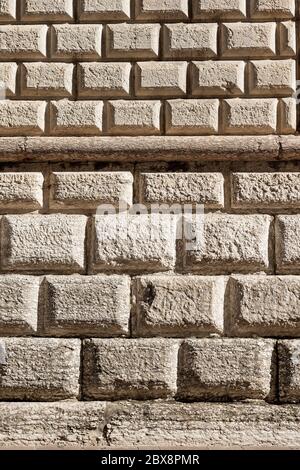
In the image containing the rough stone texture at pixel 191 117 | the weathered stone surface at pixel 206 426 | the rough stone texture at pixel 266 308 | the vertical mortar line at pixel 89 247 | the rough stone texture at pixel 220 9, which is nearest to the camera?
the weathered stone surface at pixel 206 426

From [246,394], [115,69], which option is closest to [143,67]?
[115,69]

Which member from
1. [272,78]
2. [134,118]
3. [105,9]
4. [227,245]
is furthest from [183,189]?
[105,9]

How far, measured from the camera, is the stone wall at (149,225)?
4.15m

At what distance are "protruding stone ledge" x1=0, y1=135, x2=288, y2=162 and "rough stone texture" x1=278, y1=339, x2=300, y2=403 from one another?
1.08 metres

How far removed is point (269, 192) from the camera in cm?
432

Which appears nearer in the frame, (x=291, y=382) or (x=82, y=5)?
(x=291, y=382)

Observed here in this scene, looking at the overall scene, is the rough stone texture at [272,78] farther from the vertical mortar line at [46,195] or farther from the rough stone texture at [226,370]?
the rough stone texture at [226,370]

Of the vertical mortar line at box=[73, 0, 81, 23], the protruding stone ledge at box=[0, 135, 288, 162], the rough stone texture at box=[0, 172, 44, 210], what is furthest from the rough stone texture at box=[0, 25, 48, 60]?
the rough stone texture at box=[0, 172, 44, 210]

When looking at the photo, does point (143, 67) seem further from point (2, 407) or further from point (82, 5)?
point (2, 407)

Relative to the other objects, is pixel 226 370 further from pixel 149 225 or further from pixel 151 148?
pixel 151 148

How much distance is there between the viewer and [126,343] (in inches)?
165

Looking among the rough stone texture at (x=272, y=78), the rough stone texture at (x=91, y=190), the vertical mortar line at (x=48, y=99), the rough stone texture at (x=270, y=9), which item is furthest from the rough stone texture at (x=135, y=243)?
the rough stone texture at (x=270, y=9)
